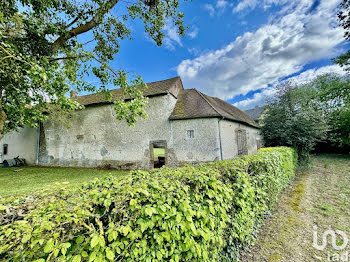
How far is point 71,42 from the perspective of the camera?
6.74 meters

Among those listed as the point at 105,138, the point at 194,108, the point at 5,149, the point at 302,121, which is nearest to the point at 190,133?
the point at 194,108

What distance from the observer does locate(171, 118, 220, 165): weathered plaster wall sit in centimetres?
954

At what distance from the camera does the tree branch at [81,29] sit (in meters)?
5.75

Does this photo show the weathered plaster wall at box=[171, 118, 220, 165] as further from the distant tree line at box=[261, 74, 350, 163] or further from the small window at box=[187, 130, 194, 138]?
the distant tree line at box=[261, 74, 350, 163]

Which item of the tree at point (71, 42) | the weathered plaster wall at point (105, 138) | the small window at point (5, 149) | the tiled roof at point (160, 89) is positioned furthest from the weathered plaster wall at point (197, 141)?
the small window at point (5, 149)

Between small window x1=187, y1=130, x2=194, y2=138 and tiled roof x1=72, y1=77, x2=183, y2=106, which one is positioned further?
tiled roof x1=72, y1=77, x2=183, y2=106

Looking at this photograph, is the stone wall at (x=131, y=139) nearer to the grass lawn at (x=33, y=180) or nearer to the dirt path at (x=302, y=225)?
the grass lawn at (x=33, y=180)

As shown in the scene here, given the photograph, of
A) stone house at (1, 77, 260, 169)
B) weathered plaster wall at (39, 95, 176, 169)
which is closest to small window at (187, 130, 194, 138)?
stone house at (1, 77, 260, 169)

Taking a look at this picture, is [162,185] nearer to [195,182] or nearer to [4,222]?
[195,182]

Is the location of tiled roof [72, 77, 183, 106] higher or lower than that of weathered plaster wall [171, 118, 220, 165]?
higher

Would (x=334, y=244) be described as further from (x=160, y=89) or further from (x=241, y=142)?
(x=160, y=89)

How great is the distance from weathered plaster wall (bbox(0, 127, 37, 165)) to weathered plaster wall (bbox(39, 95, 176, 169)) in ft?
4.69

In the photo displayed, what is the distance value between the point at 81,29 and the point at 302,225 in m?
10.4

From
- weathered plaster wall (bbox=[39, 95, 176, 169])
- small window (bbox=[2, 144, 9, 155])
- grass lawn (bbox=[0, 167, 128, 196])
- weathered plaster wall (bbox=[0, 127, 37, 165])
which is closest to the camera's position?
grass lawn (bbox=[0, 167, 128, 196])
